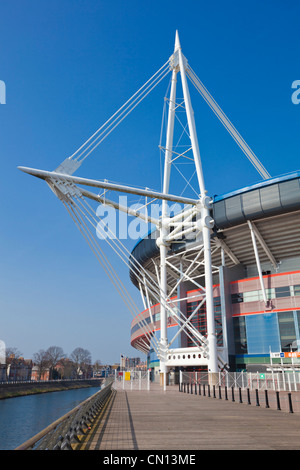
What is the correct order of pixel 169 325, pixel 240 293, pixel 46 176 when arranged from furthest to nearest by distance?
1. pixel 169 325
2. pixel 240 293
3. pixel 46 176

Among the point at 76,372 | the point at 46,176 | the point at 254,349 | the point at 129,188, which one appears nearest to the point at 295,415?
the point at 129,188

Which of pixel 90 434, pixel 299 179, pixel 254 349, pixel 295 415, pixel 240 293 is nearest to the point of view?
pixel 90 434

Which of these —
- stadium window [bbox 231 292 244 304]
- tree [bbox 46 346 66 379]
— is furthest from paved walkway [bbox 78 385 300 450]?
tree [bbox 46 346 66 379]

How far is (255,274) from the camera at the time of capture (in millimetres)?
44531

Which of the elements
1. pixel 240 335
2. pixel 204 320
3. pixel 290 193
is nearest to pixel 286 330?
pixel 240 335

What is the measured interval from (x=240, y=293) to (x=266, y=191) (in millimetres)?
13940

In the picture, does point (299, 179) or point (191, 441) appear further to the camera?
point (299, 179)

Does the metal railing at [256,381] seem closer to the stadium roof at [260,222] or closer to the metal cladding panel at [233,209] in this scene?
the stadium roof at [260,222]

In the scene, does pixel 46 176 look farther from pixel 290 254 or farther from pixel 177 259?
pixel 290 254

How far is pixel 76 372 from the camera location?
14150 centimetres

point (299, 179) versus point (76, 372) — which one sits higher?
point (299, 179)

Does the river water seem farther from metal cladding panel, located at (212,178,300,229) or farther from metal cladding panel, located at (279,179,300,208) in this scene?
metal cladding panel, located at (279,179,300,208)

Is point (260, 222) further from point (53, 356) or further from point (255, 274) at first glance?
point (53, 356)

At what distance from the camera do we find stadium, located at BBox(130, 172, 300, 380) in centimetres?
3353
